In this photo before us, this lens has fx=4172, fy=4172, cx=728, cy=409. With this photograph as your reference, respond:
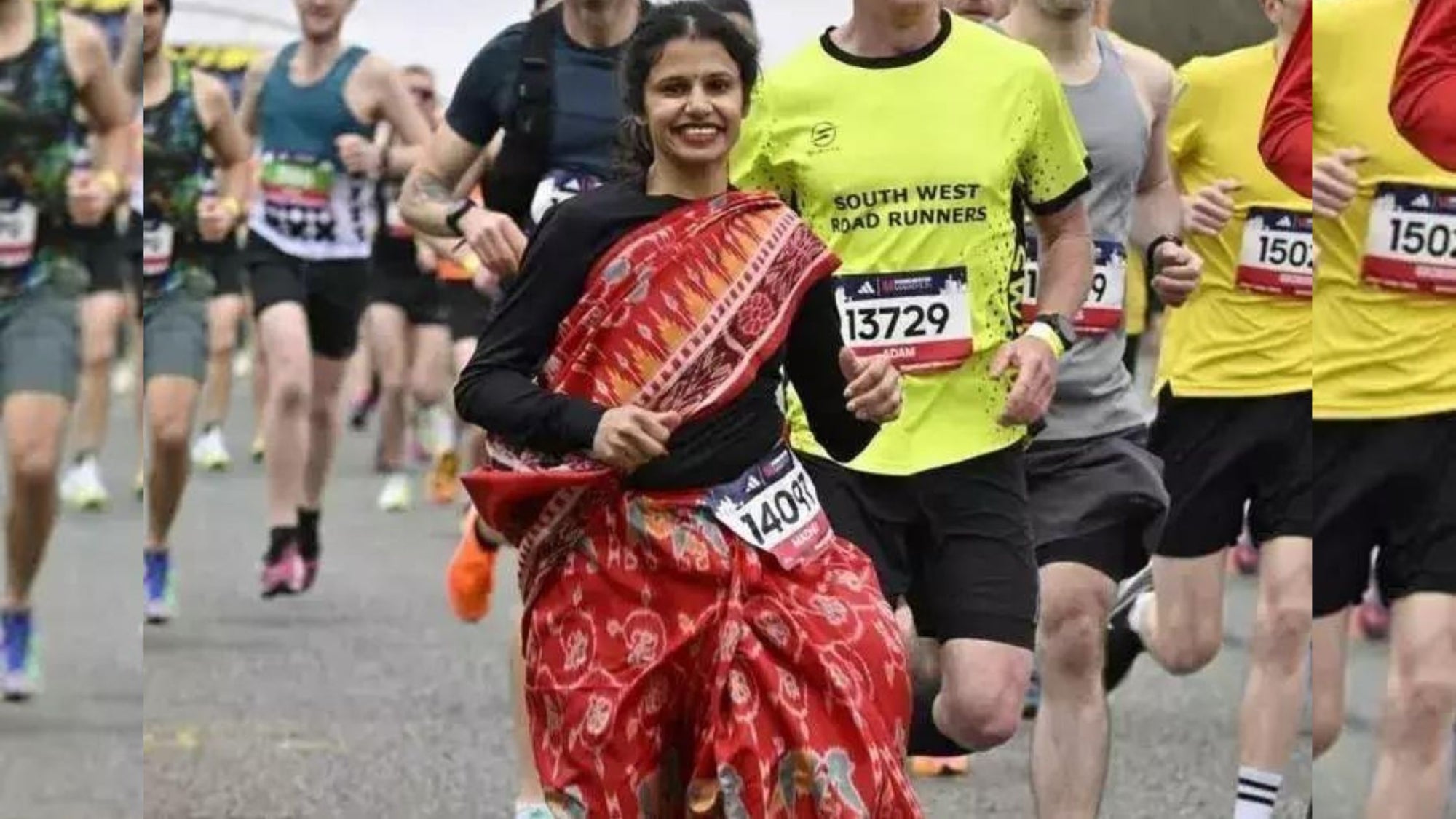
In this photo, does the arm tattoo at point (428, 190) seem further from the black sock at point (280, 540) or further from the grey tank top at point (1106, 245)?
the black sock at point (280, 540)

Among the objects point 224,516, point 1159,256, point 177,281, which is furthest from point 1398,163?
point 224,516

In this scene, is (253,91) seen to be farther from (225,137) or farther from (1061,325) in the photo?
(1061,325)

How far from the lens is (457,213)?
7.59m

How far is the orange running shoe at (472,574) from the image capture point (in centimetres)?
886

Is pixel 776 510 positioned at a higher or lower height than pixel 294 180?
higher

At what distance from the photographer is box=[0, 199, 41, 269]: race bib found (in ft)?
23.7

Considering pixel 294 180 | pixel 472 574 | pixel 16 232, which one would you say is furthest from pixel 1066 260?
pixel 294 180

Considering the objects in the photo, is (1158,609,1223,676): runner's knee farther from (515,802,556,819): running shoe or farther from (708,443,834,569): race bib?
(708,443,834,569): race bib

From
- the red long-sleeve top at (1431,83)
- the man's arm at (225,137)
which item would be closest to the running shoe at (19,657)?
the red long-sleeve top at (1431,83)

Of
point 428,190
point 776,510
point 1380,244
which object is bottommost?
point 428,190

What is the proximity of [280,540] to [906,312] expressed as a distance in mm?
6119

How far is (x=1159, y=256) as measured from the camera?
7.50m

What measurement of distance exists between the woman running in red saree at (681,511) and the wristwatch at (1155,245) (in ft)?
5.56

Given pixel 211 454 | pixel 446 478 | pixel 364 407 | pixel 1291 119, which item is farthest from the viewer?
pixel 364 407
